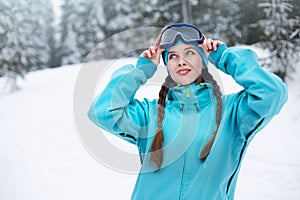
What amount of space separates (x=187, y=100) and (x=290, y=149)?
589 cm

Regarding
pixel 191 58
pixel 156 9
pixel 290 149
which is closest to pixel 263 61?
pixel 290 149

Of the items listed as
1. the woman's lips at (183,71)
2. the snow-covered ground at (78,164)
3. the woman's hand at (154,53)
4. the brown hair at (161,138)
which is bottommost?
the snow-covered ground at (78,164)

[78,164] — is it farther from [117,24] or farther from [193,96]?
[117,24]

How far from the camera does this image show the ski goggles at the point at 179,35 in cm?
176

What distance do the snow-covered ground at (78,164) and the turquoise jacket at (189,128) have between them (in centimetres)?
48

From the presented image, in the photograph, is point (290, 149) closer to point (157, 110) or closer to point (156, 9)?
point (157, 110)

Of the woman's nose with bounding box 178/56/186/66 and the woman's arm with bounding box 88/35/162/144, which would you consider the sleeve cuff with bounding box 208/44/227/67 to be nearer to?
the woman's nose with bounding box 178/56/186/66

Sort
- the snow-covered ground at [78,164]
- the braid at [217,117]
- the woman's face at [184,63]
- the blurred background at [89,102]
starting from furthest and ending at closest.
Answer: the snow-covered ground at [78,164] < the blurred background at [89,102] < the woman's face at [184,63] < the braid at [217,117]

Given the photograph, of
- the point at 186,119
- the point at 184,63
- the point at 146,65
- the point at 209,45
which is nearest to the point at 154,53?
the point at 146,65

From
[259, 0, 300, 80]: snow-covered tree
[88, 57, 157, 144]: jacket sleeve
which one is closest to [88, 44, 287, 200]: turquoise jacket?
[88, 57, 157, 144]: jacket sleeve

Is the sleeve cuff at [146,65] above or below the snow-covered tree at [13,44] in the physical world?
above

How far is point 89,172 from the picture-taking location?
20.6ft

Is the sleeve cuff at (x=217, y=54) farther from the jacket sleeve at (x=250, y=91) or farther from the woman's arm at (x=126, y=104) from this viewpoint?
the woman's arm at (x=126, y=104)

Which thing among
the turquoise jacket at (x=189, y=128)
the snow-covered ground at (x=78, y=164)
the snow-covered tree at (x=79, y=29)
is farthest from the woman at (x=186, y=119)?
the snow-covered tree at (x=79, y=29)
